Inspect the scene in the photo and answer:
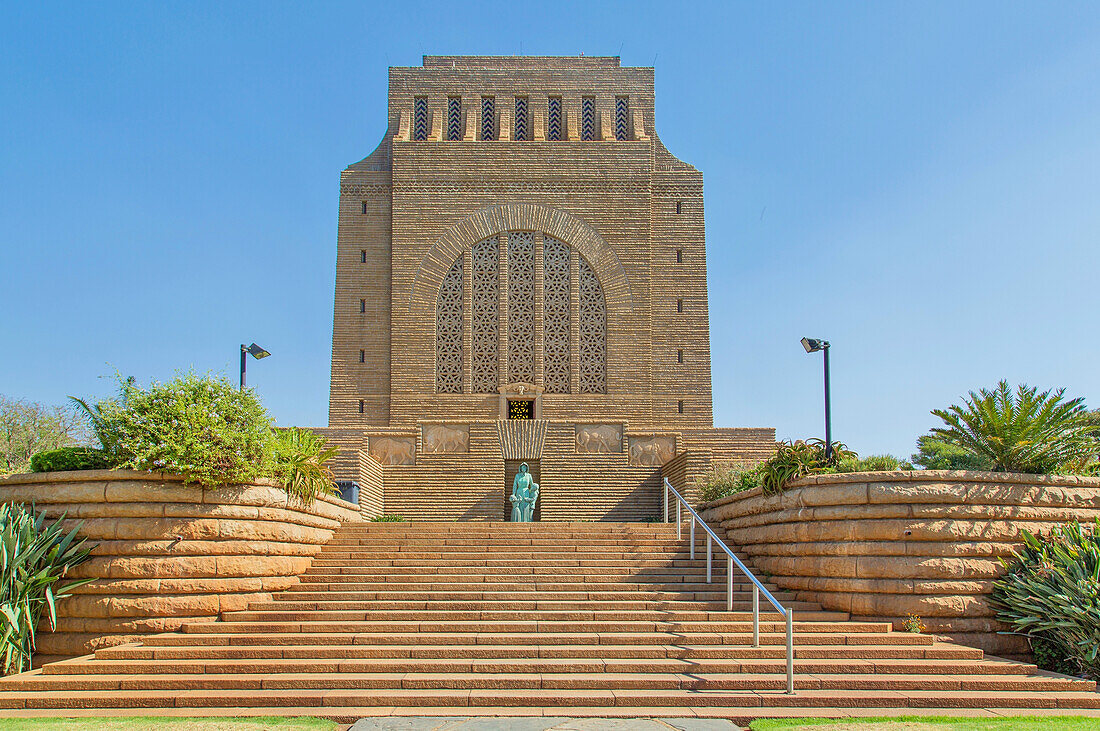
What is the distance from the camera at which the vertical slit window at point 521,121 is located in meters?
27.1

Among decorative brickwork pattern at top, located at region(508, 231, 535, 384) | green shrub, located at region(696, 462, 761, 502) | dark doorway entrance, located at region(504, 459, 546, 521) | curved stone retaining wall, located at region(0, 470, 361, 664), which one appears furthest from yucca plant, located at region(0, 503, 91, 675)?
decorative brickwork pattern at top, located at region(508, 231, 535, 384)

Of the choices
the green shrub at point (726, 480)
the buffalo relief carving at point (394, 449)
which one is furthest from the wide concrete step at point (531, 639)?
the buffalo relief carving at point (394, 449)

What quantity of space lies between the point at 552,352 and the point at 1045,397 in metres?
15.4

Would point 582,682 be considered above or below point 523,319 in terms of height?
below

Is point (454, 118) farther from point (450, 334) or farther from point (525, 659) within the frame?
point (525, 659)

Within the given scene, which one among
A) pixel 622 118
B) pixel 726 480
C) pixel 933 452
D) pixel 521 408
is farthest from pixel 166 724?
pixel 933 452

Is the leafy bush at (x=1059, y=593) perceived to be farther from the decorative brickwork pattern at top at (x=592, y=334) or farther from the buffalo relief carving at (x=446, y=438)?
the decorative brickwork pattern at top at (x=592, y=334)

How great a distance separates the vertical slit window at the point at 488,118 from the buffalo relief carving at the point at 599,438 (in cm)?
967

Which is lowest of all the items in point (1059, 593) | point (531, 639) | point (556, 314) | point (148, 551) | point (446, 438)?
point (531, 639)

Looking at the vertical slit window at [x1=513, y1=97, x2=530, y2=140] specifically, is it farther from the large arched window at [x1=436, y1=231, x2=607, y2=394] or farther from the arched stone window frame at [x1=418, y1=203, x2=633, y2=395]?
the large arched window at [x1=436, y1=231, x2=607, y2=394]

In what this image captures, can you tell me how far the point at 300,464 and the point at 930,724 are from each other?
27.2 ft

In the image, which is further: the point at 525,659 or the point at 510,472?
the point at 510,472

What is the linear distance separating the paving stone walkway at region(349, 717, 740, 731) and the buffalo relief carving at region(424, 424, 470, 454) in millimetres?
14960

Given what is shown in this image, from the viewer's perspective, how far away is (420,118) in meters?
27.3
